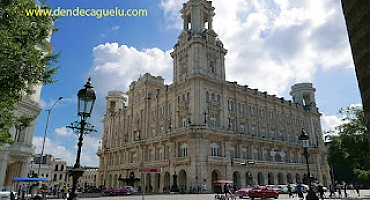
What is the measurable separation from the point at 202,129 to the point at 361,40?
1303 inches

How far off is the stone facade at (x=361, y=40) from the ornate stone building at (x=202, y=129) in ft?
108

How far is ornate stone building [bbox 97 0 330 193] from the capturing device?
123ft

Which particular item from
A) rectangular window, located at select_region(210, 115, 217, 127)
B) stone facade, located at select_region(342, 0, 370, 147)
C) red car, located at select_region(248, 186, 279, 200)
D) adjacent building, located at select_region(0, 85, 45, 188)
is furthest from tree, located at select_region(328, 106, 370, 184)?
adjacent building, located at select_region(0, 85, 45, 188)

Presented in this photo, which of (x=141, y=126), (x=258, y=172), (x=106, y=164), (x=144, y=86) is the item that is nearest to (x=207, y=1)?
(x=144, y=86)

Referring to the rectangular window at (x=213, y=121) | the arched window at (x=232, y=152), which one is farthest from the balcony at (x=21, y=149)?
the arched window at (x=232, y=152)

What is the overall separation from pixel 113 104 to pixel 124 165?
2180 cm

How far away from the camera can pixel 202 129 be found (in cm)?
3597

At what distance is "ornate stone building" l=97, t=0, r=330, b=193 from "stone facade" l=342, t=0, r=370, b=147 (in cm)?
3277

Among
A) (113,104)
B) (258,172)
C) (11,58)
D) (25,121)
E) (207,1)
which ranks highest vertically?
(207,1)

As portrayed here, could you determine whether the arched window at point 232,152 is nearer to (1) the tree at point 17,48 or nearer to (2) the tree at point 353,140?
(2) the tree at point 353,140

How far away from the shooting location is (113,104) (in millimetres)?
66812

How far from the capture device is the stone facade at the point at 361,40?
10.3 feet

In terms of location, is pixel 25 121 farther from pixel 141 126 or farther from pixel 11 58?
pixel 141 126

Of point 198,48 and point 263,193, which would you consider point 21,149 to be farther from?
point 198,48
